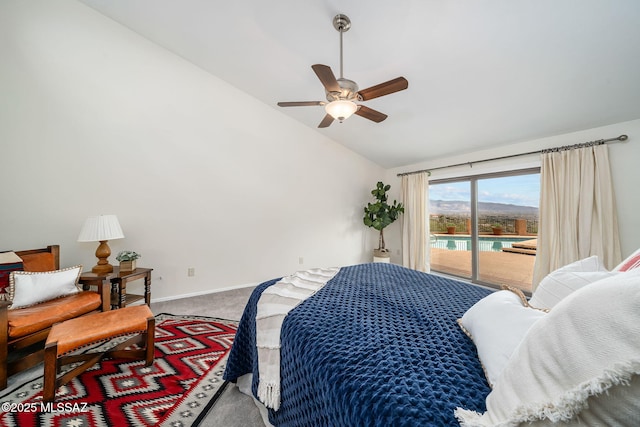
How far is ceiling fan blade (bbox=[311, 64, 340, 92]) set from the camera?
176cm

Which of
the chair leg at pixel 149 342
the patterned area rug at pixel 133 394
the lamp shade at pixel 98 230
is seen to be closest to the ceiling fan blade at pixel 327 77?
the chair leg at pixel 149 342

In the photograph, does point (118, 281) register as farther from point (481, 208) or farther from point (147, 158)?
point (481, 208)

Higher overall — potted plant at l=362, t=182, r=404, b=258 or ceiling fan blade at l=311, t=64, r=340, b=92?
ceiling fan blade at l=311, t=64, r=340, b=92

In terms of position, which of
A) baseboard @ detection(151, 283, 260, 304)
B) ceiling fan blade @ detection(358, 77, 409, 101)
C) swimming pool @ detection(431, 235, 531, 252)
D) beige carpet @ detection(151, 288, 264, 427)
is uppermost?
ceiling fan blade @ detection(358, 77, 409, 101)

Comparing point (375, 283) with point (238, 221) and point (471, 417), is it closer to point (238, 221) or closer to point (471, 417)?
point (471, 417)

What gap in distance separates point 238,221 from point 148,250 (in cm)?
120

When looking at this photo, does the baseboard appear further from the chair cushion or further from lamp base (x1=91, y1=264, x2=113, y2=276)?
the chair cushion

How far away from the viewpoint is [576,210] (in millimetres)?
2705

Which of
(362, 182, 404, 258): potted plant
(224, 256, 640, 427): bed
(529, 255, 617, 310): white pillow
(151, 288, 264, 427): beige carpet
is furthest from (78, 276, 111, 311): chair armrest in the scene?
(362, 182, 404, 258): potted plant

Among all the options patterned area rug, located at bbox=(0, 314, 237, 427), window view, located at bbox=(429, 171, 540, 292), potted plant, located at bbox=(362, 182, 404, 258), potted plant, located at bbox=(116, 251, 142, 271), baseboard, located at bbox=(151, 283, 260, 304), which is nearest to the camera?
patterned area rug, located at bbox=(0, 314, 237, 427)

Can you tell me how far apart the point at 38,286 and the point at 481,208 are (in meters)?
5.31

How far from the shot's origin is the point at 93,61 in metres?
2.83

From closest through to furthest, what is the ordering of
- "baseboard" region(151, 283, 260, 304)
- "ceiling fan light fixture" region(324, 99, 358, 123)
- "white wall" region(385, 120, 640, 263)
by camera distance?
"ceiling fan light fixture" region(324, 99, 358, 123) → "white wall" region(385, 120, 640, 263) → "baseboard" region(151, 283, 260, 304)

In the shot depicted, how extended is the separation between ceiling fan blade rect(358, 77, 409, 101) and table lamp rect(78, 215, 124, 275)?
2.83 m
